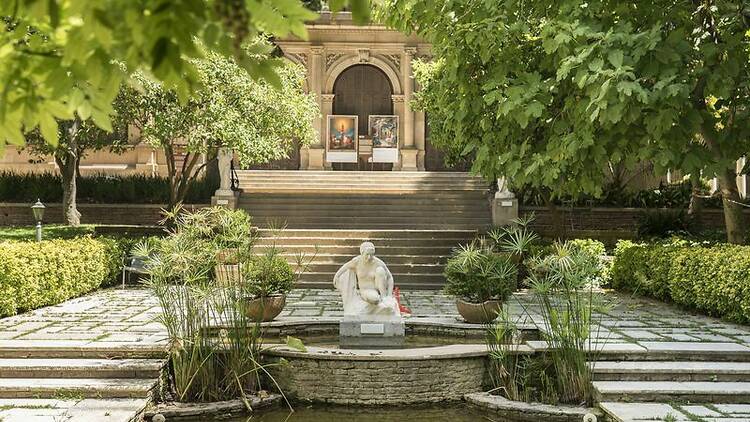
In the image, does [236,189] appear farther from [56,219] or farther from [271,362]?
[271,362]

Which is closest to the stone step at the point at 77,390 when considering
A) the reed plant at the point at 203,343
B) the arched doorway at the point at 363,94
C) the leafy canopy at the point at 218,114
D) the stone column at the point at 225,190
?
the reed plant at the point at 203,343

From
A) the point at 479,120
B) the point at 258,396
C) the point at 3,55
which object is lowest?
the point at 258,396

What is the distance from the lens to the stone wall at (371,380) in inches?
309

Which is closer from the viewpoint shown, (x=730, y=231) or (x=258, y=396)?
(x=258, y=396)

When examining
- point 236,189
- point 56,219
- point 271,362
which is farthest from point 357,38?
point 271,362

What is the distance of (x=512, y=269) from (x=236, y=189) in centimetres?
1460

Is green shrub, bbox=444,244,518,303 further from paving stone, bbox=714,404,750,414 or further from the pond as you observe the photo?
paving stone, bbox=714,404,750,414

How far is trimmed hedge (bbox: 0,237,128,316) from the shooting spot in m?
11.5

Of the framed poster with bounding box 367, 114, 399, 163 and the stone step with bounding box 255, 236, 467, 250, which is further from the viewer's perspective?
the framed poster with bounding box 367, 114, 399, 163

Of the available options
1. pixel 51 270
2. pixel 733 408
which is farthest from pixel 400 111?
pixel 733 408

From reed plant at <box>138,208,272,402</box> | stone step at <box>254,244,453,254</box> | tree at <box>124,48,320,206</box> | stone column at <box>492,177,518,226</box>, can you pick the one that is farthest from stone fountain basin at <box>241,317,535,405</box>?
stone column at <box>492,177,518,226</box>

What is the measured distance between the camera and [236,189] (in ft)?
75.9

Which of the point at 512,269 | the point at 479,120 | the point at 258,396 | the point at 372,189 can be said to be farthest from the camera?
the point at 372,189

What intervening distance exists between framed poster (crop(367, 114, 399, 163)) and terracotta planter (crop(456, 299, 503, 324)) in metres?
19.6
